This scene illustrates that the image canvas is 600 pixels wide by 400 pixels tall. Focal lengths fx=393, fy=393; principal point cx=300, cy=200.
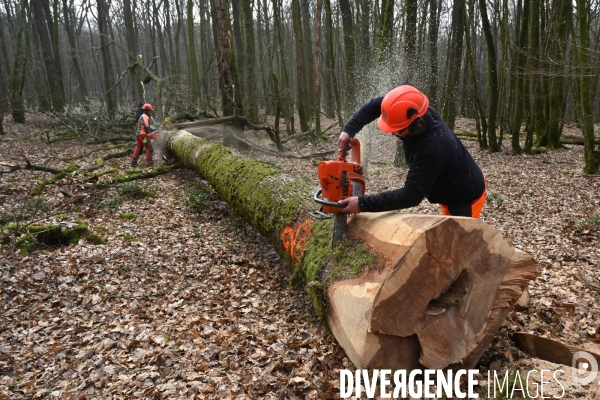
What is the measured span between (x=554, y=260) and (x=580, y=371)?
2.15m

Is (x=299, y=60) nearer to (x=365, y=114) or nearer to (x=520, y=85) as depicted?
(x=520, y=85)

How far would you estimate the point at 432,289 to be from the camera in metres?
2.68

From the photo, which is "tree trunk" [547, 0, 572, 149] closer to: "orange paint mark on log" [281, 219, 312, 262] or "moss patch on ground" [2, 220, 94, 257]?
"orange paint mark on log" [281, 219, 312, 262]

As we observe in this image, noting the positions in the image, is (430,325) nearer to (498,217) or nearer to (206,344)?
(206,344)

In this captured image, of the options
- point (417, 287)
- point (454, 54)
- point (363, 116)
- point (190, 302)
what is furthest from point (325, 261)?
point (454, 54)

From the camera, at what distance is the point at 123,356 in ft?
10.8

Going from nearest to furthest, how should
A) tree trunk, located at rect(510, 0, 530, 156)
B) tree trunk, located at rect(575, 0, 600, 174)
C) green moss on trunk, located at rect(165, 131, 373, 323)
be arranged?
green moss on trunk, located at rect(165, 131, 373, 323), tree trunk, located at rect(575, 0, 600, 174), tree trunk, located at rect(510, 0, 530, 156)

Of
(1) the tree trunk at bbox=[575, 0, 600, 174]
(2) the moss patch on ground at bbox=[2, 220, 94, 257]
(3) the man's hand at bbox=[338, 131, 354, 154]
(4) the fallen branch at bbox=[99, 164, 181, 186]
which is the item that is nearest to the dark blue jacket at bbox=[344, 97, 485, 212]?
(3) the man's hand at bbox=[338, 131, 354, 154]

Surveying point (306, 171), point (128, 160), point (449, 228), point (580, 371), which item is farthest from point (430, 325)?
point (128, 160)

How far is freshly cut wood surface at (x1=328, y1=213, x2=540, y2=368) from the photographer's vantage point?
103 inches

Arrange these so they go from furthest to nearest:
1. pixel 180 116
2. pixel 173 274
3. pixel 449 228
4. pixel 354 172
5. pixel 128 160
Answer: pixel 180 116, pixel 128 160, pixel 173 274, pixel 354 172, pixel 449 228

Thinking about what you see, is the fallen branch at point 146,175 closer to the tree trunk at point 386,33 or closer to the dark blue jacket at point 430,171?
the tree trunk at point 386,33

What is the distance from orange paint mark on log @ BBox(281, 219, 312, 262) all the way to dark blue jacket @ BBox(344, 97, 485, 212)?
42.8 inches

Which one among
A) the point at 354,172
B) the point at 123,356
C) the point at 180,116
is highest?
the point at 180,116
